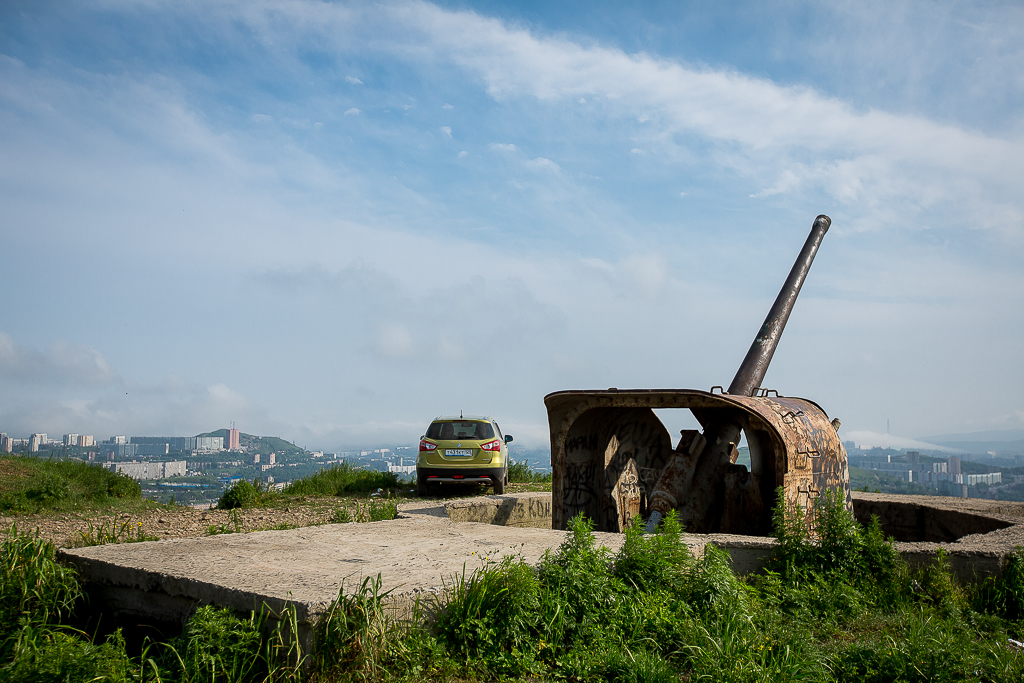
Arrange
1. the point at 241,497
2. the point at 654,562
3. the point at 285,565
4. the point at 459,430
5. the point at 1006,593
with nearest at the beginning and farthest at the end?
the point at 654,562
the point at 285,565
the point at 1006,593
the point at 241,497
the point at 459,430

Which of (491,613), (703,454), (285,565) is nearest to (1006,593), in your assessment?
(703,454)

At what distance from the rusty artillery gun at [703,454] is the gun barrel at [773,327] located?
14 mm

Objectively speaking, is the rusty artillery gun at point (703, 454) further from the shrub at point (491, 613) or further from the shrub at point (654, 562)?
the shrub at point (491, 613)

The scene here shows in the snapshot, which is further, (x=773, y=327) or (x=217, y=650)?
(x=773, y=327)

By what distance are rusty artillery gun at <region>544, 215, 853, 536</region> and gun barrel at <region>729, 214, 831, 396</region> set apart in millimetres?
14

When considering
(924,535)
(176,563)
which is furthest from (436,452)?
(176,563)

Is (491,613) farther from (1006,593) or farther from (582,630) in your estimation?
(1006,593)

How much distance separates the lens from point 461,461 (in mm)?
14070

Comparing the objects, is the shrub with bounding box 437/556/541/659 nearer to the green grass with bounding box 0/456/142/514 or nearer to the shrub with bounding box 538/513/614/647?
the shrub with bounding box 538/513/614/647

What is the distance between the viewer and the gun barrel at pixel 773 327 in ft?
28.6

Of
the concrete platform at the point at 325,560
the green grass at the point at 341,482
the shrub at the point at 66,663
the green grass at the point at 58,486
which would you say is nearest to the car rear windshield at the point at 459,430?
the green grass at the point at 341,482

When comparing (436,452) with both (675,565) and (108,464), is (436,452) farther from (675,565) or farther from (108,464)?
(675,565)

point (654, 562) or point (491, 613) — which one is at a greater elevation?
point (654, 562)

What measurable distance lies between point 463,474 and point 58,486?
6.67 metres
